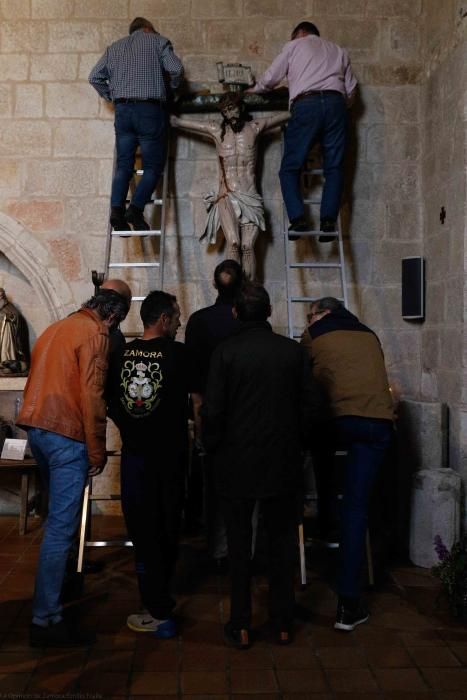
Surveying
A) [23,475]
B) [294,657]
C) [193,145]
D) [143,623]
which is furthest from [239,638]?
[193,145]

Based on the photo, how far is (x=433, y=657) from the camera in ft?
10.2

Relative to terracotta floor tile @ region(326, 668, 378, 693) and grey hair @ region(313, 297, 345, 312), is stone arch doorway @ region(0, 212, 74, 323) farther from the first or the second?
terracotta floor tile @ region(326, 668, 378, 693)

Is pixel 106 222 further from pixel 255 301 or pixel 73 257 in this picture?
pixel 255 301

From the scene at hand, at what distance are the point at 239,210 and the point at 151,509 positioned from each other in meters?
2.69

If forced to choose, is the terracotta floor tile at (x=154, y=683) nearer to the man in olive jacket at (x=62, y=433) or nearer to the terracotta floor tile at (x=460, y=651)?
the man in olive jacket at (x=62, y=433)

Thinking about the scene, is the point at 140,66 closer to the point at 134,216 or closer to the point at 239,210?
the point at 134,216

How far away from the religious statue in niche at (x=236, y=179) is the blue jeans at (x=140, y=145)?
0.34 meters

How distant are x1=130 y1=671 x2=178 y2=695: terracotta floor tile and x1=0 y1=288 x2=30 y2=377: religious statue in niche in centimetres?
304

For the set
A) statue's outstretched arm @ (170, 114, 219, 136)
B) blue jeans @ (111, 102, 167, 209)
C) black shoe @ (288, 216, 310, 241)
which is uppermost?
statue's outstretched arm @ (170, 114, 219, 136)

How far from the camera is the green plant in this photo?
3.51 meters

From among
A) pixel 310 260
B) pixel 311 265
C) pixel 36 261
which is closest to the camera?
pixel 311 265

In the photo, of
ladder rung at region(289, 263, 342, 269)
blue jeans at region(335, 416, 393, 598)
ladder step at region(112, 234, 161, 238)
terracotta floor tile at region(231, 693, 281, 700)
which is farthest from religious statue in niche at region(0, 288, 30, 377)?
terracotta floor tile at region(231, 693, 281, 700)

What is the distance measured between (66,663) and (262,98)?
156 inches

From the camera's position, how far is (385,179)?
5.56 meters
